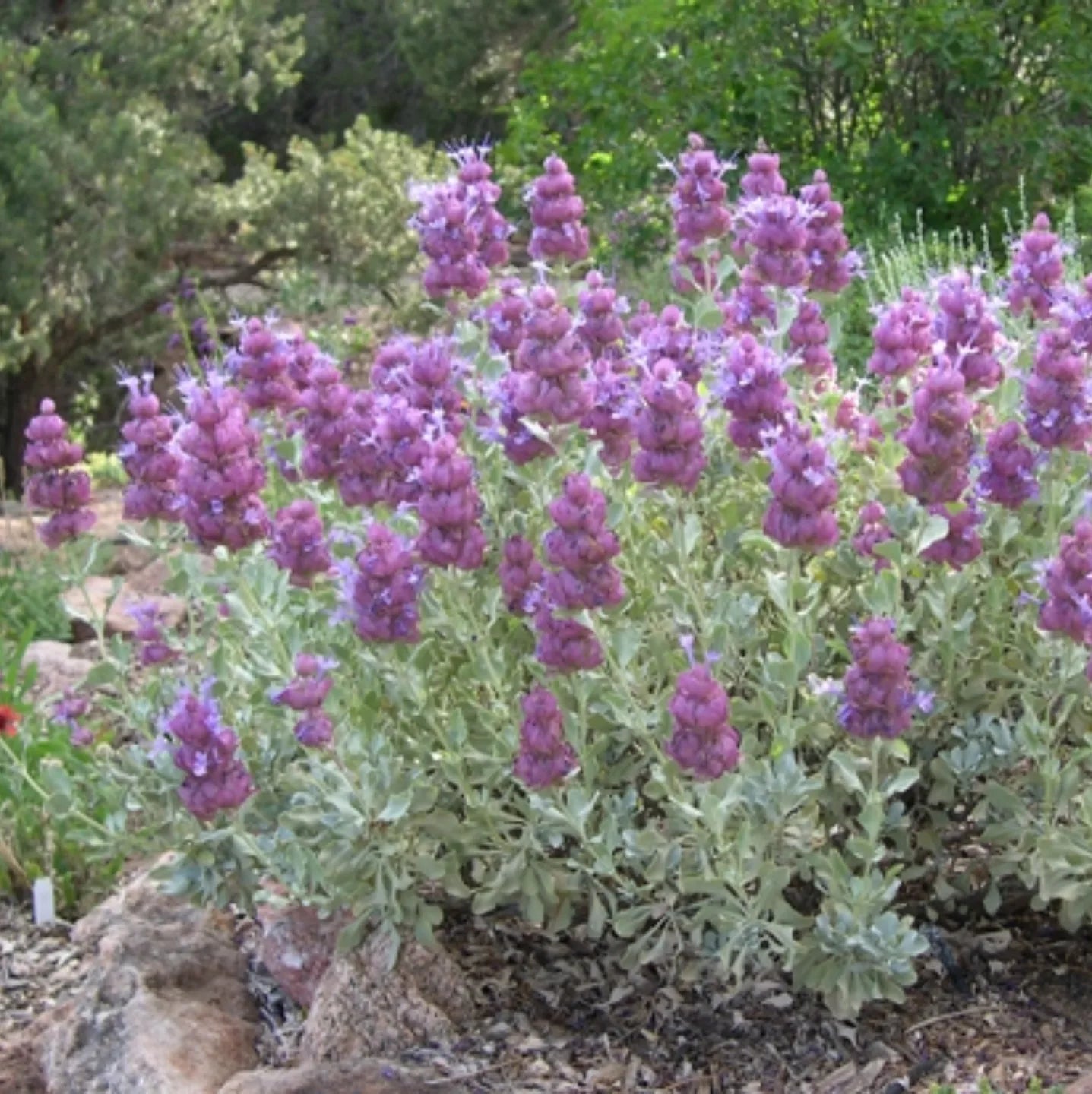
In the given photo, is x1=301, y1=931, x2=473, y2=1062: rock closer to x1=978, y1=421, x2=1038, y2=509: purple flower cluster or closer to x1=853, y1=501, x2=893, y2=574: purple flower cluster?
x1=853, y1=501, x2=893, y2=574: purple flower cluster

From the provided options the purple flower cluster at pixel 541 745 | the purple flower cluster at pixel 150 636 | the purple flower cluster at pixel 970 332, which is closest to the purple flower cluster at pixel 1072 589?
the purple flower cluster at pixel 970 332

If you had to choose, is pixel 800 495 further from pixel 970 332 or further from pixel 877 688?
pixel 970 332

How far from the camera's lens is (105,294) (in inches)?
394

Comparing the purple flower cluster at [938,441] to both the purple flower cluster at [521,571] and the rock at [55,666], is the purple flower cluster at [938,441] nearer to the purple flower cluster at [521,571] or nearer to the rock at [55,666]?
the purple flower cluster at [521,571]

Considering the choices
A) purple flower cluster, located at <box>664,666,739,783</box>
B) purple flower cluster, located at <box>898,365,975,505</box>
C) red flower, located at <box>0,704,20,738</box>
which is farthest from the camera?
red flower, located at <box>0,704,20,738</box>

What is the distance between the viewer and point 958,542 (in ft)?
9.16

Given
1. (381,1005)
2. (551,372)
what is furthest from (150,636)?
(551,372)

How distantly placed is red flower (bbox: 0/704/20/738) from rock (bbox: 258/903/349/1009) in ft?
3.34

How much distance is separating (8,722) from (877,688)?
2.26 m

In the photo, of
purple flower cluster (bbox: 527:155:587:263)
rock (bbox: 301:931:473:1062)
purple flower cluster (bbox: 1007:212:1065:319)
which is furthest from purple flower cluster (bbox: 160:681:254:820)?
purple flower cluster (bbox: 1007:212:1065:319)

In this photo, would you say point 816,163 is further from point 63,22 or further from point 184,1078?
point 184,1078

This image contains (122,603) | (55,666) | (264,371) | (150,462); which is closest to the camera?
(150,462)

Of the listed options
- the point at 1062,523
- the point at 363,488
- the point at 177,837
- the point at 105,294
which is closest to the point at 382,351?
the point at 363,488

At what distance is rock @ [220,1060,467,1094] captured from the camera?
110 inches
